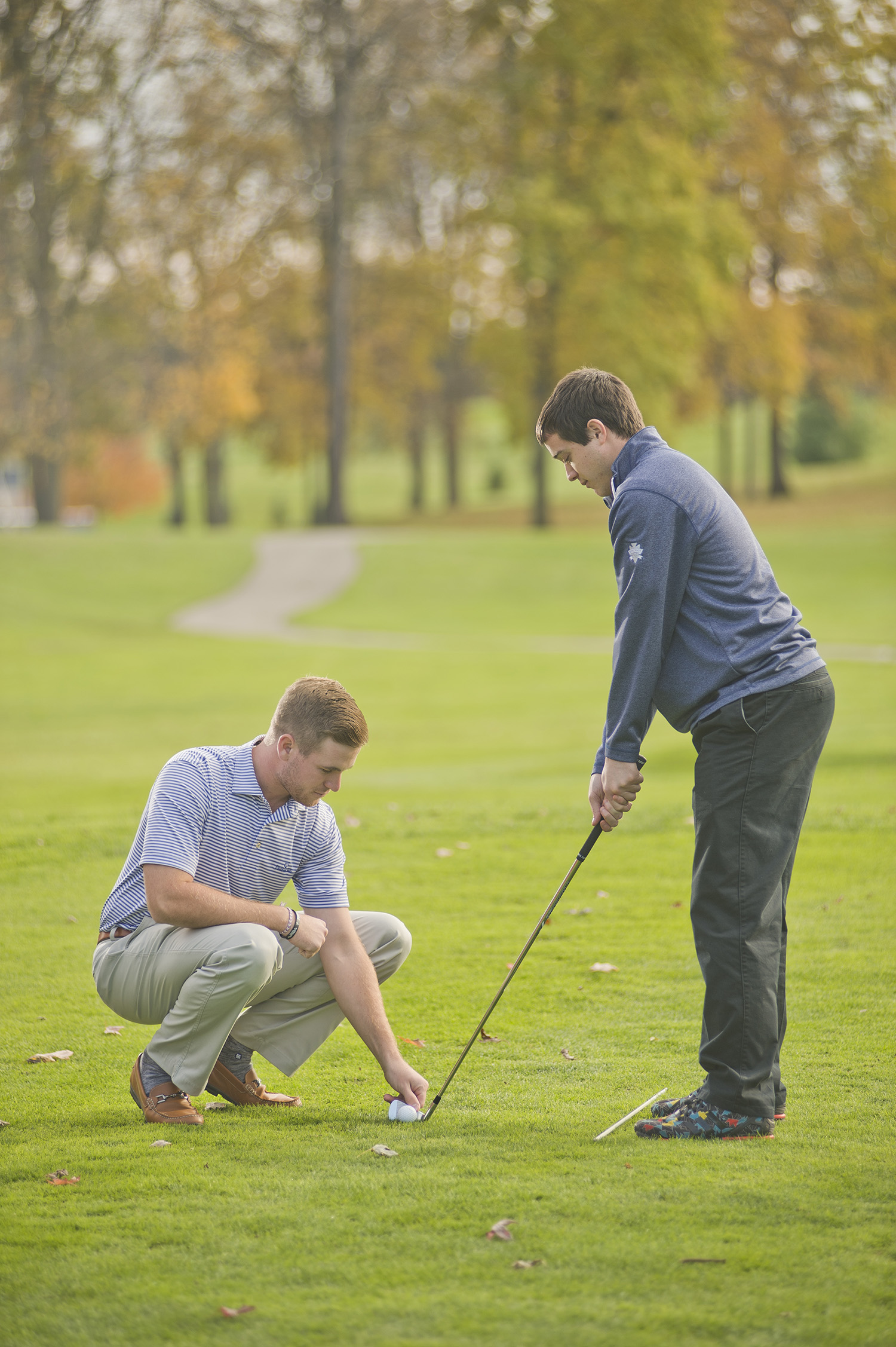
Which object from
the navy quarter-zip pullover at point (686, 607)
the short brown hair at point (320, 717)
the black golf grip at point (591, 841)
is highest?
the navy quarter-zip pullover at point (686, 607)

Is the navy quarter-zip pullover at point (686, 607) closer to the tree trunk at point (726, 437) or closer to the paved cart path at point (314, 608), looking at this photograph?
the paved cart path at point (314, 608)

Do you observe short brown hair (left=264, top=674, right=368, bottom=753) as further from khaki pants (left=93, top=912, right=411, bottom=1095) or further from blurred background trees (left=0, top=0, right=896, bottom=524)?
blurred background trees (left=0, top=0, right=896, bottom=524)

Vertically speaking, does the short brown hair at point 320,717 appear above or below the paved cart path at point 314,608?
above

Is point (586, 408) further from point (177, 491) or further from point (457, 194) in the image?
point (177, 491)

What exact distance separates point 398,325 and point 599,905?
126ft

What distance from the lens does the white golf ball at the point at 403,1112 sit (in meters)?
3.97

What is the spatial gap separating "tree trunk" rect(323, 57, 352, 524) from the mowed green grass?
26.4m

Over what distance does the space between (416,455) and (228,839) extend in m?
50.1

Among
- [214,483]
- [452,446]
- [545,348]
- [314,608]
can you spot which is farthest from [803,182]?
[214,483]

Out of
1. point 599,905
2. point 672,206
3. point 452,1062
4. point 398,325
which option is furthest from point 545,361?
point 452,1062

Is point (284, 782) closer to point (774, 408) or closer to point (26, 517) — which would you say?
point (774, 408)

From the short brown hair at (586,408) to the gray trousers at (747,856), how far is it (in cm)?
84

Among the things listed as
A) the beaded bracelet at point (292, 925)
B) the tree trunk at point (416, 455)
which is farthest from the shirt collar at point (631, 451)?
the tree trunk at point (416, 455)

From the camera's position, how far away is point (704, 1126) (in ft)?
12.5
